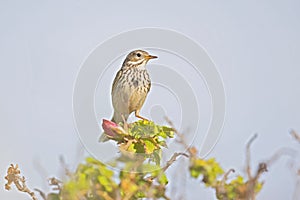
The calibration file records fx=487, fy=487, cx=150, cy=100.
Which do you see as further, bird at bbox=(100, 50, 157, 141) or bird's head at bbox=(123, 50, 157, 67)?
bird's head at bbox=(123, 50, 157, 67)

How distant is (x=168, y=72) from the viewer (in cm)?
276

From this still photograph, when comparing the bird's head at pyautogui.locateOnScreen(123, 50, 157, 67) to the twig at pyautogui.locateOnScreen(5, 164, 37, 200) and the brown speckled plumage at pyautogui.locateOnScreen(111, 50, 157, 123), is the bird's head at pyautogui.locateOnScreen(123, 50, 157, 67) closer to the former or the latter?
the brown speckled plumage at pyautogui.locateOnScreen(111, 50, 157, 123)

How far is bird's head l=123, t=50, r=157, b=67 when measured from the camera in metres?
5.86

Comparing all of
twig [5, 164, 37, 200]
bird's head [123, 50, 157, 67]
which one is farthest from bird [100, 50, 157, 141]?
twig [5, 164, 37, 200]

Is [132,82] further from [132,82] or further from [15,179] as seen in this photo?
[15,179]

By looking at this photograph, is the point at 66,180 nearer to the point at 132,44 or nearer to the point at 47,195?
the point at 47,195

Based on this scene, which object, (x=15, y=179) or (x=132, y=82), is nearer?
(x=15, y=179)

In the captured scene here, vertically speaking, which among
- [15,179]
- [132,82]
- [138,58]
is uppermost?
[138,58]

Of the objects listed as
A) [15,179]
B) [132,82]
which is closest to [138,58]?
[132,82]

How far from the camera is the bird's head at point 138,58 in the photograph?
19.2ft

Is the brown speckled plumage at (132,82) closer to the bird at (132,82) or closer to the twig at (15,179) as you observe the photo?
the bird at (132,82)

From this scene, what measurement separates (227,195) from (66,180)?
1.46 feet

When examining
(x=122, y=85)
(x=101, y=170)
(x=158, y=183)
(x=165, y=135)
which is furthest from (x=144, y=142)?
(x=122, y=85)

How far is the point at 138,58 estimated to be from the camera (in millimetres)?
6012
